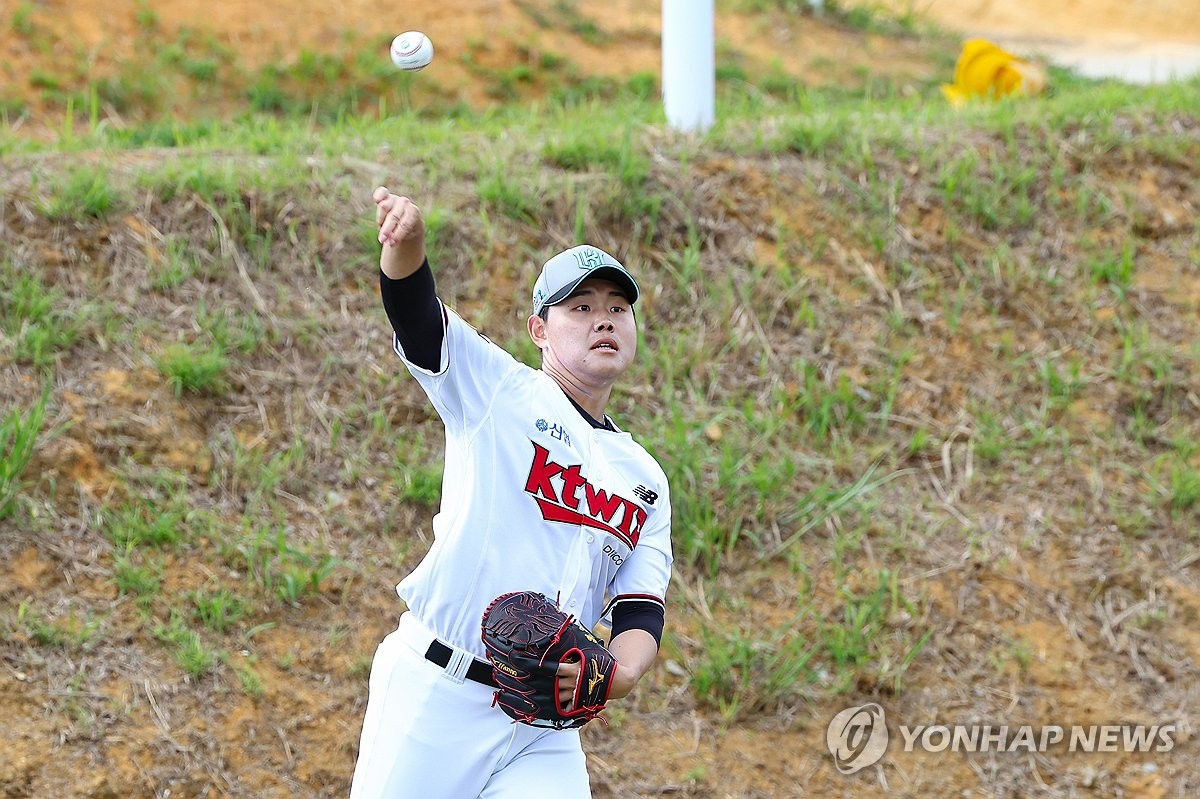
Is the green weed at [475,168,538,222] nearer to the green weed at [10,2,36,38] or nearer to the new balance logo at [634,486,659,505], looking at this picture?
the new balance logo at [634,486,659,505]

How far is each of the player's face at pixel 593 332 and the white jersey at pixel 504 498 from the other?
0.09 metres

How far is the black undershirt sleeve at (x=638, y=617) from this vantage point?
3121 mm

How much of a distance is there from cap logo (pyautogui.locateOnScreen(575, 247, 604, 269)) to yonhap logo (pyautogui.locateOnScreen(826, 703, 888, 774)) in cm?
251

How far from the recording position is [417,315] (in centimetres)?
284

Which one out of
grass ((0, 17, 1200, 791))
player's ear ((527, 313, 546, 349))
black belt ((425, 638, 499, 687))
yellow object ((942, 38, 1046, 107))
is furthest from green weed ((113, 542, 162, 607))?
yellow object ((942, 38, 1046, 107))

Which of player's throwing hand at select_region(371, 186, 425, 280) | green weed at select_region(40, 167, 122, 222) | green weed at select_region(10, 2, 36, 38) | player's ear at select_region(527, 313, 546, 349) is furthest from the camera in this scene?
green weed at select_region(10, 2, 36, 38)

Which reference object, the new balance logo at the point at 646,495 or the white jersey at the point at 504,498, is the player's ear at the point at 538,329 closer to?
the white jersey at the point at 504,498

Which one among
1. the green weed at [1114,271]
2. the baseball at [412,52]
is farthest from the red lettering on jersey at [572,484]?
the green weed at [1114,271]

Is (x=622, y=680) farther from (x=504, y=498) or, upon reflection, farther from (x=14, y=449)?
(x=14, y=449)

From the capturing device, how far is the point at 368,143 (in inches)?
260

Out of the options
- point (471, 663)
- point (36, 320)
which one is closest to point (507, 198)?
point (36, 320)

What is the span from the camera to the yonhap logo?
16.0 ft

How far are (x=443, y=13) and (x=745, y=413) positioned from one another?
526 centimetres

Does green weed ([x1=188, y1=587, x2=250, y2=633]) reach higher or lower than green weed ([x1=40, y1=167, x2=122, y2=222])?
lower
